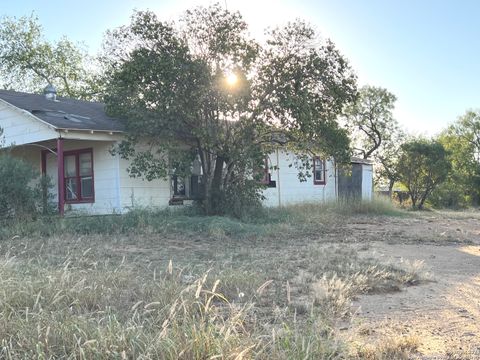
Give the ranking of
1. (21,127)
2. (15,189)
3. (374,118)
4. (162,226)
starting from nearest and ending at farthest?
(15,189) < (162,226) < (21,127) < (374,118)

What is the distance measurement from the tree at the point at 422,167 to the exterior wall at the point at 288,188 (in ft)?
14.9

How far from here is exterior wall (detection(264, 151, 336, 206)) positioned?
21.1 m

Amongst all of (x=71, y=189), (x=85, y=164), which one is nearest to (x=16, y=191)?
(x=85, y=164)

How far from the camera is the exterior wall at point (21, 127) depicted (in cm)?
1530

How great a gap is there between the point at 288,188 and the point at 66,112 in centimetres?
957

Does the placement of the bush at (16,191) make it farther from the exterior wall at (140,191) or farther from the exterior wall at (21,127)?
the exterior wall at (140,191)

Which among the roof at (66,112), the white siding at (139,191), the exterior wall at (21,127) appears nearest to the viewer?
the roof at (66,112)

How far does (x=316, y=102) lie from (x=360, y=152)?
2538 cm

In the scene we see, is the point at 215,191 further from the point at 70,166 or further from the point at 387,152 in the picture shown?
the point at 387,152

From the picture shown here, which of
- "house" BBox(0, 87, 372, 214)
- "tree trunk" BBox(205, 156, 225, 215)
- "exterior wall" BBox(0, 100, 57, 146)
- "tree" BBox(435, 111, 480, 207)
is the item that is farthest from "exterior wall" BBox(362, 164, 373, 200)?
"exterior wall" BBox(0, 100, 57, 146)

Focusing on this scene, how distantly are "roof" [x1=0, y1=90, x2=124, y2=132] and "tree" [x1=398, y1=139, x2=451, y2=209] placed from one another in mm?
15124

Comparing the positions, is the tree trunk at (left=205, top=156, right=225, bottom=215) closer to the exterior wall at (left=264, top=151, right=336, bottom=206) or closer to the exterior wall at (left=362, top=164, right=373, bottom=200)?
the exterior wall at (left=264, top=151, right=336, bottom=206)

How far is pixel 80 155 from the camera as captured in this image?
17062 mm

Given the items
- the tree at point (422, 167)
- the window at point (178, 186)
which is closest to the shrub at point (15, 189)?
the window at point (178, 186)
